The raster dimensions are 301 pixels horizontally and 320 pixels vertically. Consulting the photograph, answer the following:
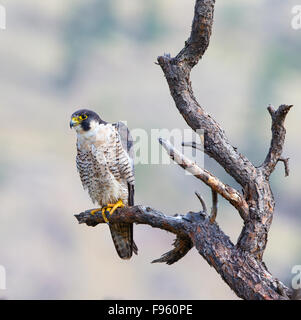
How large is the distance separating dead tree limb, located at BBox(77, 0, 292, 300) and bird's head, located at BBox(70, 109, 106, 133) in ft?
2.48

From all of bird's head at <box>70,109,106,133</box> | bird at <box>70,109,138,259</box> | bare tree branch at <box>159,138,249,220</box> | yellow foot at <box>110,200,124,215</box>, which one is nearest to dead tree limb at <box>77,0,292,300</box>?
bare tree branch at <box>159,138,249,220</box>

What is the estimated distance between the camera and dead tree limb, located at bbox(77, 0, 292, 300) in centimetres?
365

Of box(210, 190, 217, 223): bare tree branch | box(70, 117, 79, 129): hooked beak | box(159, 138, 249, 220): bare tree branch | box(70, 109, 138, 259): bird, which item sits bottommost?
box(210, 190, 217, 223): bare tree branch

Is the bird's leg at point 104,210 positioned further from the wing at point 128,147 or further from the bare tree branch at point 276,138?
the bare tree branch at point 276,138

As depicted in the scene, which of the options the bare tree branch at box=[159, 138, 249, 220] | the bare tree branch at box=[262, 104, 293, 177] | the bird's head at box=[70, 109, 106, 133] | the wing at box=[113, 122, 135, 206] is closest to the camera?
the bare tree branch at box=[159, 138, 249, 220]

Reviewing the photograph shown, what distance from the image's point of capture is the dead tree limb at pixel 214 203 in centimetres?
365

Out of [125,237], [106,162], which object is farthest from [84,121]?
[125,237]

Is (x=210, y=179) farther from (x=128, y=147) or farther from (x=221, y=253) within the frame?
(x=128, y=147)

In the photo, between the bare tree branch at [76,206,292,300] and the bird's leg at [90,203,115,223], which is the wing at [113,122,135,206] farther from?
the bare tree branch at [76,206,292,300]

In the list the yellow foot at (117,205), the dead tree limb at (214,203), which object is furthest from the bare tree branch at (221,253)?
the yellow foot at (117,205)

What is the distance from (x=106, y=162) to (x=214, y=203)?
1178 mm
